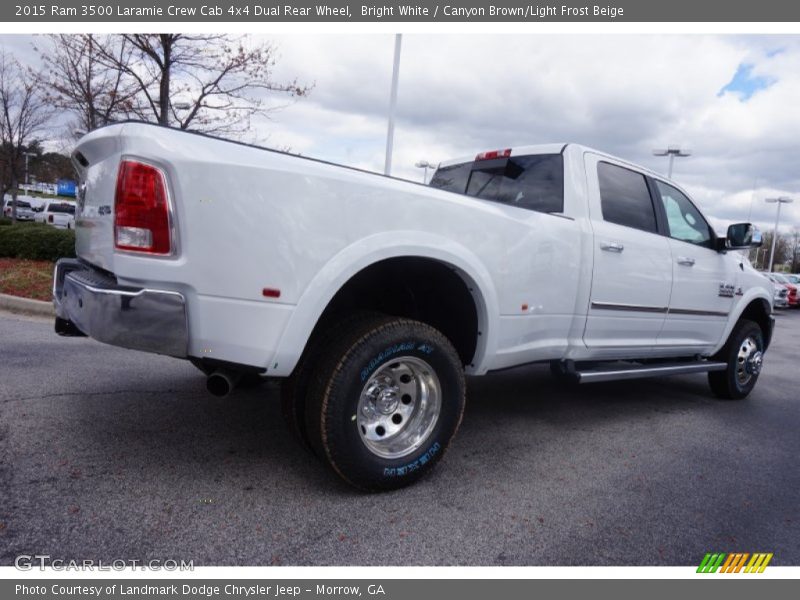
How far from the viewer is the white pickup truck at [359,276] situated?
2.37m

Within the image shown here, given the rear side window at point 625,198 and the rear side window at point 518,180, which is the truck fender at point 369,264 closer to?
the rear side window at point 518,180

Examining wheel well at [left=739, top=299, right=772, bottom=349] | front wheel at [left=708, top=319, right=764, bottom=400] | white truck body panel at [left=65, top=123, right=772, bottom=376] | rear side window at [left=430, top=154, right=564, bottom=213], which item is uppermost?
rear side window at [left=430, top=154, right=564, bottom=213]

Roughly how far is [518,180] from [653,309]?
4.70 ft

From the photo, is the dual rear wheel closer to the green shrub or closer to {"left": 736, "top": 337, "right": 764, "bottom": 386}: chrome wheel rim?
{"left": 736, "top": 337, "right": 764, "bottom": 386}: chrome wheel rim

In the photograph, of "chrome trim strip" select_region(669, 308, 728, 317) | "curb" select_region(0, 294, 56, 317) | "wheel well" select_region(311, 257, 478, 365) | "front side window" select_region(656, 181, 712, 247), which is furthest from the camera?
"curb" select_region(0, 294, 56, 317)

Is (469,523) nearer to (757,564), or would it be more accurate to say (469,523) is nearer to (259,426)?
(757,564)

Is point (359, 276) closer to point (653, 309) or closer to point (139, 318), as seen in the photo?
point (139, 318)

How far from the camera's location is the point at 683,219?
493 cm

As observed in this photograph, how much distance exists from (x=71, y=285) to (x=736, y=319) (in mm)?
5457

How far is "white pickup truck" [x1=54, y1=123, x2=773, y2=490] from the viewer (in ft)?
7.79

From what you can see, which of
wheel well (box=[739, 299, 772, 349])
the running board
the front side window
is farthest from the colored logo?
wheel well (box=[739, 299, 772, 349])

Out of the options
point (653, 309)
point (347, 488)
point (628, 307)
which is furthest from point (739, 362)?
point (347, 488)

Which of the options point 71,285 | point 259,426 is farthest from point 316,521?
point 71,285

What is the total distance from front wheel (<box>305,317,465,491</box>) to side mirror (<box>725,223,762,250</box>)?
338cm
